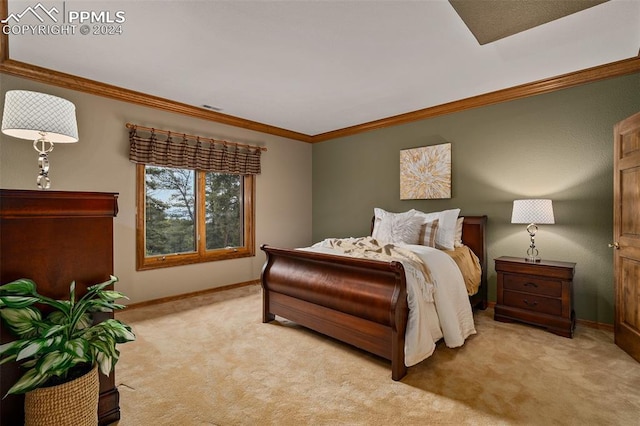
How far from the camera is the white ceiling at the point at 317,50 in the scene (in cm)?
221

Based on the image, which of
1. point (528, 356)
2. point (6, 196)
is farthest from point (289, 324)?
point (6, 196)

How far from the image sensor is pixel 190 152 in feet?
14.1

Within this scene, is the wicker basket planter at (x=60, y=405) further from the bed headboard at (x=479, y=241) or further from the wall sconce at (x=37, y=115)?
the bed headboard at (x=479, y=241)

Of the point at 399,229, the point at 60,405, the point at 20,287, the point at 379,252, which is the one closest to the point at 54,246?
the point at 20,287

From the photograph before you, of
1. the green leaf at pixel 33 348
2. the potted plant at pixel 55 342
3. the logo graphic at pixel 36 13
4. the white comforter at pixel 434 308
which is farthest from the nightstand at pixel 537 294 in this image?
the logo graphic at pixel 36 13

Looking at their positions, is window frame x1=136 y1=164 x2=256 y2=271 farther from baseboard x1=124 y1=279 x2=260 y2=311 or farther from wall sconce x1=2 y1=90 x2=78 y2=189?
wall sconce x1=2 y1=90 x2=78 y2=189

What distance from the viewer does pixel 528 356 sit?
2502mm

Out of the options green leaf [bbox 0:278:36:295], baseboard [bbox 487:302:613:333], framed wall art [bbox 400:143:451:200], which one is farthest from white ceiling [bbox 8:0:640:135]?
baseboard [bbox 487:302:613:333]

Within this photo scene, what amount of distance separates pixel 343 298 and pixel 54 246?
189 cm

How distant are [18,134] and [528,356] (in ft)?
13.5

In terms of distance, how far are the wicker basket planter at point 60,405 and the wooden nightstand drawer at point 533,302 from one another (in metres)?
3.57

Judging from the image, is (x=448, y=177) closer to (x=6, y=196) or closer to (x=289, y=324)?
(x=289, y=324)

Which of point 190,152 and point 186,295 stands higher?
point 190,152

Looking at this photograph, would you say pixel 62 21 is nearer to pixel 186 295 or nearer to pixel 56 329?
pixel 56 329
